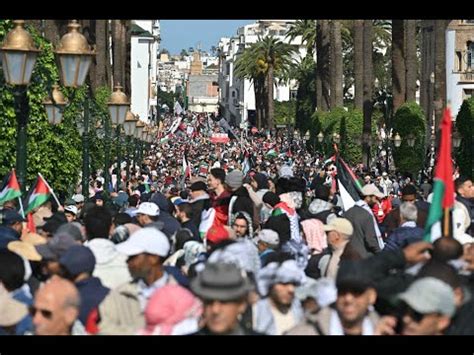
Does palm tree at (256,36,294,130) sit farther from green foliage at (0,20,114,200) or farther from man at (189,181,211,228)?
man at (189,181,211,228)

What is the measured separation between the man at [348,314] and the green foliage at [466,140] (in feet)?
79.5

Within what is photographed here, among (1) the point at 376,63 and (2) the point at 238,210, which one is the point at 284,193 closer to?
(2) the point at 238,210

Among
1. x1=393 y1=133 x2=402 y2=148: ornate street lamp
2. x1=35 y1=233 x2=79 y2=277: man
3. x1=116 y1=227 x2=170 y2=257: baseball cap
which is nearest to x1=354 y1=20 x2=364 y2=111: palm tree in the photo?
x1=393 y1=133 x2=402 y2=148: ornate street lamp

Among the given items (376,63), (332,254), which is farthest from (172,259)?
(376,63)

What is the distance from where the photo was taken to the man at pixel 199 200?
14758 millimetres

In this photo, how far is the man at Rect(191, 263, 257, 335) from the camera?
6.81 metres

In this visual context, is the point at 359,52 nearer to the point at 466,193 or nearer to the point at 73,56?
the point at 466,193

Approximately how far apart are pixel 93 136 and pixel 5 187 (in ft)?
65.5

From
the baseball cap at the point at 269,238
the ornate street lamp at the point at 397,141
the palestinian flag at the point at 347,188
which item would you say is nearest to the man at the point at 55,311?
the baseball cap at the point at 269,238

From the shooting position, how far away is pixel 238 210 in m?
13.7

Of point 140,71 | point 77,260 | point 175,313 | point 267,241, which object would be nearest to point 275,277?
point 175,313

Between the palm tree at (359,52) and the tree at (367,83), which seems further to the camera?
the palm tree at (359,52)

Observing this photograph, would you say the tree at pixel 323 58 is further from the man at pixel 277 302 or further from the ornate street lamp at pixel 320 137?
the man at pixel 277 302

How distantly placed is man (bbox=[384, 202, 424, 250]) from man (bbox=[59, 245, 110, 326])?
2.45 meters
